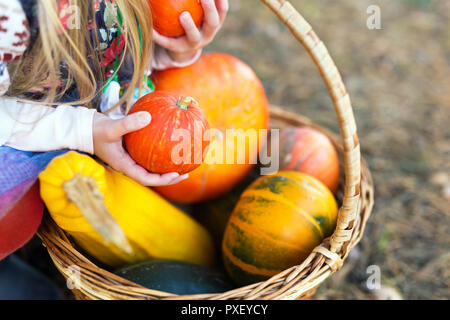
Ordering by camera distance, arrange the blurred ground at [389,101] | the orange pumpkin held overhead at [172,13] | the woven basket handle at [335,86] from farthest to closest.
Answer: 1. the blurred ground at [389,101]
2. the orange pumpkin held overhead at [172,13]
3. the woven basket handle at [335,86]

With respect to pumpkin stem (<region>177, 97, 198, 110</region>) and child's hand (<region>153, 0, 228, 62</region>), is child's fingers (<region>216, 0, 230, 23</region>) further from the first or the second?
pumpkin stem (<region>177, 97, 198, 110</region>)

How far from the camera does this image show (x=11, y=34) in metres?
0.74

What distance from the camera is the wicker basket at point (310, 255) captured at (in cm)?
75

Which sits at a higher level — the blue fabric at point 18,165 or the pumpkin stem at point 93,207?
the pumpkin stem at point 93,207

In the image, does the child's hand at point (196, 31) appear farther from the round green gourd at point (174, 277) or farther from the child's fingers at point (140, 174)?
the round green gourd at point (174, 277)

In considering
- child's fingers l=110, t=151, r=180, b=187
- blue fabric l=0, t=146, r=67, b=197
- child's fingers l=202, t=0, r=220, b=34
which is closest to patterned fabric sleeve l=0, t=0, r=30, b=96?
blue fabric l=0, t=146, r=67, b=197

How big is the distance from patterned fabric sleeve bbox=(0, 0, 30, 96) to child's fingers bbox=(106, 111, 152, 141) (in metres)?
0.22

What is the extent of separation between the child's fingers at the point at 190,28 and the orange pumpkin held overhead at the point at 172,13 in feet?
0.04

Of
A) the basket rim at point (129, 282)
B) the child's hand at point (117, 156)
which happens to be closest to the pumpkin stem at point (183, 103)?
the child's hand at point (117, 156)

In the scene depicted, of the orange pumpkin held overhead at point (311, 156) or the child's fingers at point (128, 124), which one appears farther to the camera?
the orange pumpkin held overhead at point (311, 156)

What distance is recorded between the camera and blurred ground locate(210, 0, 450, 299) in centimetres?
136

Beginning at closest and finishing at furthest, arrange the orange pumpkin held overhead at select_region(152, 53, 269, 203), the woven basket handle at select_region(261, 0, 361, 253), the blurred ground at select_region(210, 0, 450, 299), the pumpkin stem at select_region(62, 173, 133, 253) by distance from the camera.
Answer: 1. the pumpkin stem at select_region(62, 173, 133, 253)
2. the woven basket handle at select_region(261, 0, 361, 253)
3. the orange pumpkin held overhead at select_region(152, 53, 269, 203)
4. the blurred ground at select_region(210, 0, 450, 299)

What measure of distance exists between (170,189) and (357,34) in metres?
1.79

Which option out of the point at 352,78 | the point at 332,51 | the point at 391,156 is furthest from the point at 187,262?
the point at 332,51
